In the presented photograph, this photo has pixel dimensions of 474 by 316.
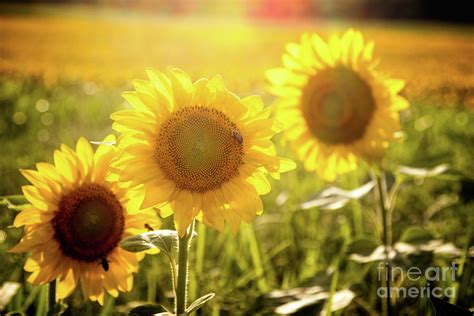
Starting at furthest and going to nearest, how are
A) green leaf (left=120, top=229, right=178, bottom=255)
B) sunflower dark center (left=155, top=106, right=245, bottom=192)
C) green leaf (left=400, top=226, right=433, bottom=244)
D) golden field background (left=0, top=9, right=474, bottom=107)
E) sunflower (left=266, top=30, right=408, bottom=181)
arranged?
golden field background (left=0, top=9, right=474, bottom=107)
sunflower (left=266, top=30, right=408, bottom=181)
green leaf (left=400, top=226, right=433, bottom=244)
sunflower dark center (left=155, top=106, right=245, bottom=192)
green leaf (left=120, top=229, right=178, bottom=255)

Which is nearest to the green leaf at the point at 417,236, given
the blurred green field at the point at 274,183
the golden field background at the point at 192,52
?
the blurred green field at the point at 274,183

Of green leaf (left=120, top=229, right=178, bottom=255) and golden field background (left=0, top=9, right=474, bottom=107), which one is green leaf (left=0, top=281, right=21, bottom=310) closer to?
green leaf (left=120, top=229, right=178, bottom=255)

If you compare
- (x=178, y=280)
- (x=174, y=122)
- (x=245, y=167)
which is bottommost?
(x=178, y=280)

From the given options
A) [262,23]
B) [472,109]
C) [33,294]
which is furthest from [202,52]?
[33,294]

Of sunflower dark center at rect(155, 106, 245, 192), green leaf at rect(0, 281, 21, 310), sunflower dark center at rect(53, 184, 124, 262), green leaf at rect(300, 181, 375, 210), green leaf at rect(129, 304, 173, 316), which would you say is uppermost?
sunflower dark center at rect(155, 106, 245, 192)

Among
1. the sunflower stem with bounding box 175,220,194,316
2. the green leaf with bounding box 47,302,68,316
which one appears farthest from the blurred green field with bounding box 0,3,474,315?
the sunflower stem with bounding box 175,220,194,316

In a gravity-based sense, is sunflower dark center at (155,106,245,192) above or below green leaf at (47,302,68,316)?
above

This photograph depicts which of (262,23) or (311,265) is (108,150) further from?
(262,23)
